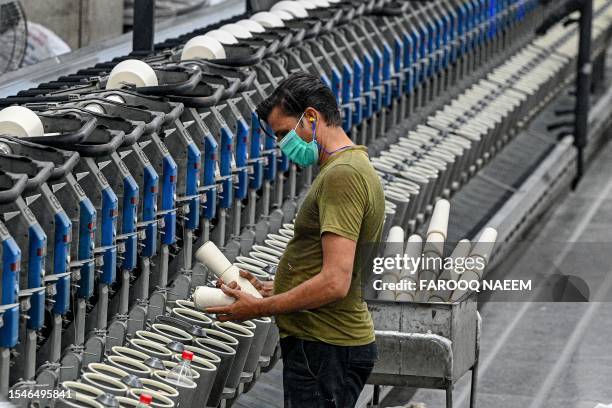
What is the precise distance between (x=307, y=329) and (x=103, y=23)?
768 cm

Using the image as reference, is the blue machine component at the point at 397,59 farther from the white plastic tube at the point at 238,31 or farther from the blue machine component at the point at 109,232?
the blue machine component at the point at 109,232

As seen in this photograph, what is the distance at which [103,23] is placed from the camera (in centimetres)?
1245

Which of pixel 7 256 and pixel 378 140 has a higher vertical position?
pixel 7 256

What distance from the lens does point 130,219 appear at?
6551mm

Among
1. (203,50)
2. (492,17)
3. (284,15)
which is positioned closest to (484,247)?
(203,50)

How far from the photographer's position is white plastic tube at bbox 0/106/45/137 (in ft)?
20.0

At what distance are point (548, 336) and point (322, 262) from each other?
5293mm

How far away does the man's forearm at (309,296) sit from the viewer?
16.4ft

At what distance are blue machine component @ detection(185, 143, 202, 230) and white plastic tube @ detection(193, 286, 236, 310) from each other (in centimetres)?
182

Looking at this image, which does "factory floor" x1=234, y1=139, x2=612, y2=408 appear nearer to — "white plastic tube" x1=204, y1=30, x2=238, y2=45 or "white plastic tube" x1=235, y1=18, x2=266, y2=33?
"white plastic tube" x1=204, y1=30, x2=238, y2=45

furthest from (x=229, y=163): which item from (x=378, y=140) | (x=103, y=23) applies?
(x=103, y=23)

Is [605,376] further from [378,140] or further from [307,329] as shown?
[307,329]

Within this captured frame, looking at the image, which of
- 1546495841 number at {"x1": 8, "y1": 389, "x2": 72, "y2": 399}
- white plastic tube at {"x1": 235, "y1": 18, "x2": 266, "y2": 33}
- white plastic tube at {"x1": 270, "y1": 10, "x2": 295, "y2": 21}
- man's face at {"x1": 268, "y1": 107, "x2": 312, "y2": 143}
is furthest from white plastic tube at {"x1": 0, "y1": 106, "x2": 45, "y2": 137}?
white plastic tube at {"x1": 270, "y1": 10, "x2": 295, "y2": 21}

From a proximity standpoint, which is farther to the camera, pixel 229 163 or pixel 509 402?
pixel 509 402
